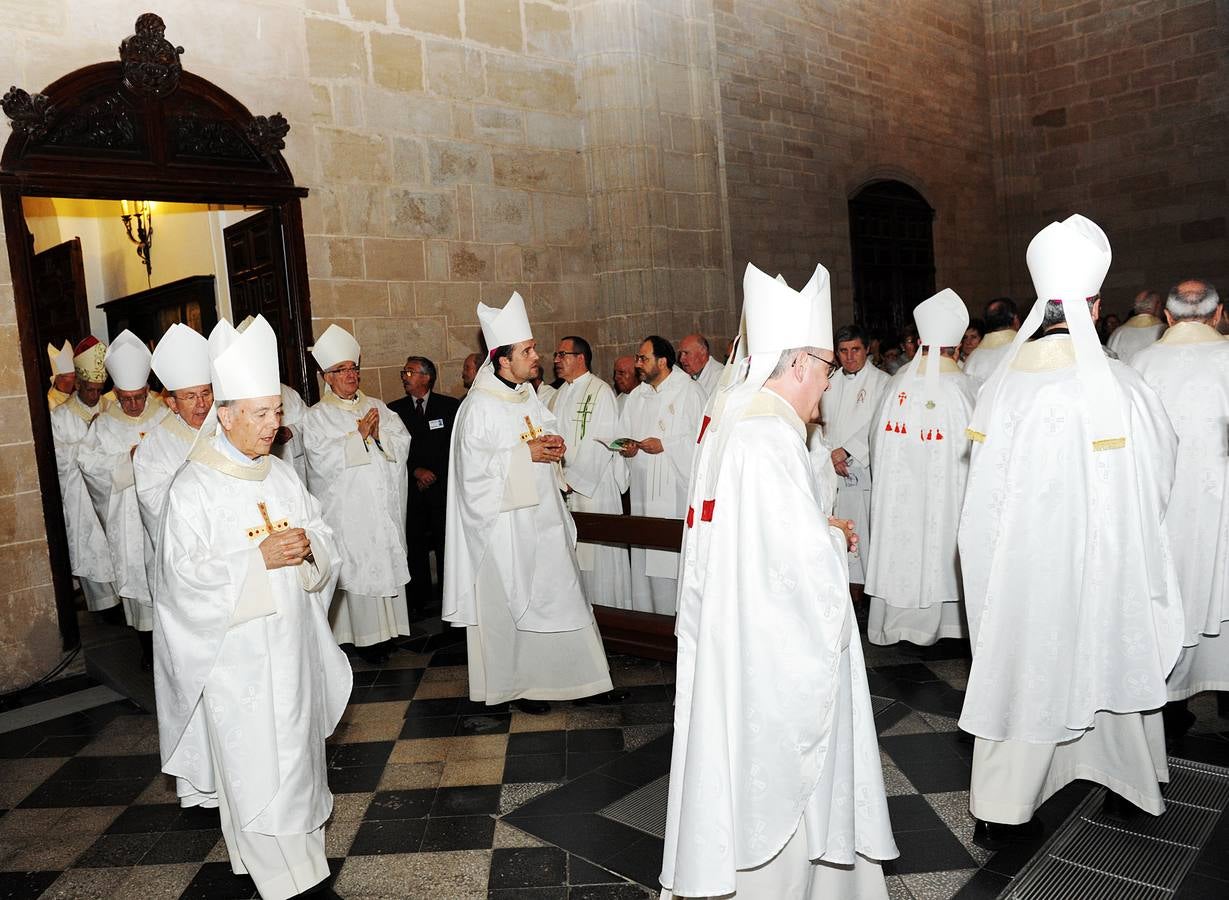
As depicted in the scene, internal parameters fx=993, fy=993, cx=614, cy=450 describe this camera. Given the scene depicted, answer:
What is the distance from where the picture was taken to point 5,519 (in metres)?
6.41

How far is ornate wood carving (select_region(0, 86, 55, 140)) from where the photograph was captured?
6316 mm

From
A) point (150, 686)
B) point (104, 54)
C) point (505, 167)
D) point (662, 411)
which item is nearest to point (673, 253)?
point (505, 167)

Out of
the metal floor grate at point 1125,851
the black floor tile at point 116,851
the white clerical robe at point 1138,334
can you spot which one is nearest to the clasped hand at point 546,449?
the black floor tile at point 116,851

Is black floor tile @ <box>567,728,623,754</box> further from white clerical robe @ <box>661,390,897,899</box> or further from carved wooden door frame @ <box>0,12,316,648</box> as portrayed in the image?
carved wooden door frame @ <box>0,12,316,648</box>

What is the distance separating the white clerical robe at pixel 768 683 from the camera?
2.71 metres

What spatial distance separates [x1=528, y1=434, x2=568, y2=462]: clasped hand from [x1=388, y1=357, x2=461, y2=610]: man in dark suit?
2751 mm

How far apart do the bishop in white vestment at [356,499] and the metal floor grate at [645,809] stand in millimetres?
2879

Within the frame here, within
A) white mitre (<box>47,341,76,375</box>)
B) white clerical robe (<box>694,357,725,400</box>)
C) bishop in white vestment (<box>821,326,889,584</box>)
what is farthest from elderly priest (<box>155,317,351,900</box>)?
white mitre (<box>47,341,76,375</box>)

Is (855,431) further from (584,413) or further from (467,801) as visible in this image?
(467,801)

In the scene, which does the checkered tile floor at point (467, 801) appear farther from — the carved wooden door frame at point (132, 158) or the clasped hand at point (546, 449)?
the carved wooden door frame at point (132, 158)

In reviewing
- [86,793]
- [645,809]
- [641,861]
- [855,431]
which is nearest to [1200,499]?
[855,431]

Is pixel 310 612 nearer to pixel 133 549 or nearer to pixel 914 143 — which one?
pixel 133 549

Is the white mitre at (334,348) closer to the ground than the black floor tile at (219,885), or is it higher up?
higher up

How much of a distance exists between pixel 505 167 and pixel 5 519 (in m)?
5.16
